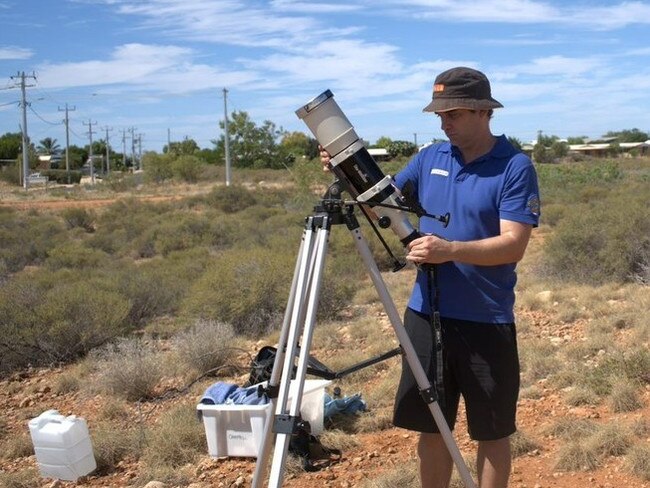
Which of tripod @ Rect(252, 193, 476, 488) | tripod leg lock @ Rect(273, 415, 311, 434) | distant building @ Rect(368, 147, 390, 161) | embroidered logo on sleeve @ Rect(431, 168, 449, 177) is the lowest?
tripod leg lock @ Rect(273, 415, 311, 434)

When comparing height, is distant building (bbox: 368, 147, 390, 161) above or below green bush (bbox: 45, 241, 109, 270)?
above

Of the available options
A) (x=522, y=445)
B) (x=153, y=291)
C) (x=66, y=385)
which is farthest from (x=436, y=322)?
(x=153, y=291)

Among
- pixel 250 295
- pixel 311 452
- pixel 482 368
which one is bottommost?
pixel 311 452

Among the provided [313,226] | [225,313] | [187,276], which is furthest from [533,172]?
[187,276]

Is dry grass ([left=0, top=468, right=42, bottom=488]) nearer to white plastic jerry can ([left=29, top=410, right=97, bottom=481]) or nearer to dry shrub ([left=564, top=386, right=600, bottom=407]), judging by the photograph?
white plastic jerry can ([left=29, top=410, right=97, bottom=481])

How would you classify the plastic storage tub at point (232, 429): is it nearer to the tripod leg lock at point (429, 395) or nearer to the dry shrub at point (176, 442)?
the dry shrub at point (176, 442)

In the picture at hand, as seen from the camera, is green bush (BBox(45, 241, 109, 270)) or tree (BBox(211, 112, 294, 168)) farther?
tree (BBox(211, 112, 294, 168))

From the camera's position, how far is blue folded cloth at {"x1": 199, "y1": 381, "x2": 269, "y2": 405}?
170 inches

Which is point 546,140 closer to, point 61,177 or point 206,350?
Answer: point 61,177

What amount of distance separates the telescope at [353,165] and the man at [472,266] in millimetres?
75

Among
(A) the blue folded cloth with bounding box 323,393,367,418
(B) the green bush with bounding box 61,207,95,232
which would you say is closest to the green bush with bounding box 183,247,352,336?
(A) the blue folded cloth with bounding box 323,393,367,418

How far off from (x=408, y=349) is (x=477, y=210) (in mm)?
520

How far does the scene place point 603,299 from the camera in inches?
323

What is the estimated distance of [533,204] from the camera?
2.53 meters
